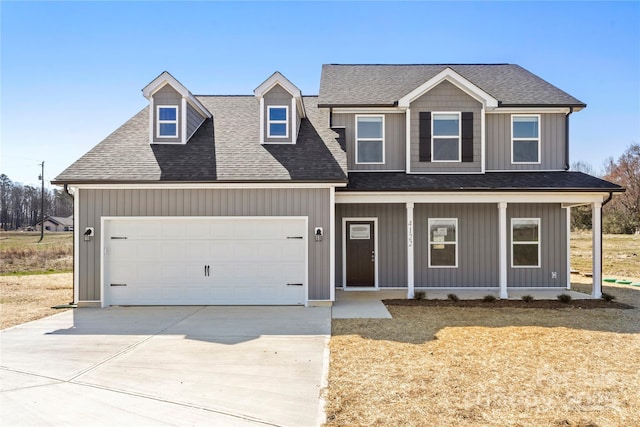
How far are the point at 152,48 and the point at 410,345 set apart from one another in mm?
10754

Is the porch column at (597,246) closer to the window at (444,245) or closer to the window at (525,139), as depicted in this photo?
the window at (525,139)

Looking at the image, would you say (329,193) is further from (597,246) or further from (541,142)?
(597,246)

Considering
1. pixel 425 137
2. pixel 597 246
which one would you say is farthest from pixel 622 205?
pixel 425 137

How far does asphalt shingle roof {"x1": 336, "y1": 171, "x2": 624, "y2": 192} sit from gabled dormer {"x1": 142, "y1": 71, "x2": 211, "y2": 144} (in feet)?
16.3

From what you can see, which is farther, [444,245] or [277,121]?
[444,245]

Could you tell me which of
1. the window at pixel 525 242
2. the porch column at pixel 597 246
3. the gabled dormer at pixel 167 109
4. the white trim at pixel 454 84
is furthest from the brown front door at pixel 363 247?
the porch column at pixel 597 246

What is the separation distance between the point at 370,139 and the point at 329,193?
3158 mm

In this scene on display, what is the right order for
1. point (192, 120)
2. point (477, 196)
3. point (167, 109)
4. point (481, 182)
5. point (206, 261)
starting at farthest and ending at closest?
point (192, 120)
point (167, 109)
point (481, 182)
point (477, 196)
point (206, 261)

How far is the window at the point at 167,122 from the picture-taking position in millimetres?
11641

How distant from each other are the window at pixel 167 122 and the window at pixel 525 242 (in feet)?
33.9

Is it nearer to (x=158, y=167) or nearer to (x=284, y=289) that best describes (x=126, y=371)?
(x=284, y=289)

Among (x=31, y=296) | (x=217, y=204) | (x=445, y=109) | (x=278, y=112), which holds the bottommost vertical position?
(x=31, y=296)

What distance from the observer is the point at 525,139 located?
12375 mm

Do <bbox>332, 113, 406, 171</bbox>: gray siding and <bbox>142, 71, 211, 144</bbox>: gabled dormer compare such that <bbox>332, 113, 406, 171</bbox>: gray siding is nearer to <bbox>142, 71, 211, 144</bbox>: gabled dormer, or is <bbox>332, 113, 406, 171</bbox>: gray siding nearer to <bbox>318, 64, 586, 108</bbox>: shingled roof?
<bbox>318, 64, 586, 108</bbox>: shingled roof
